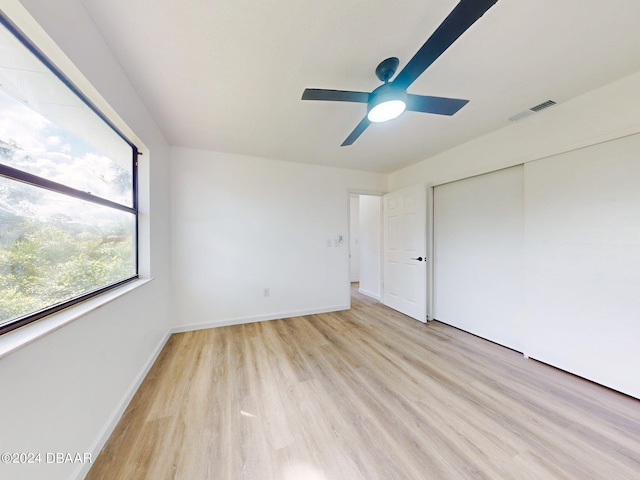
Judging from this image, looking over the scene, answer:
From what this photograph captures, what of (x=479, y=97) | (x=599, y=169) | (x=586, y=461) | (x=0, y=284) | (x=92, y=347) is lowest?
(x=586, y=461)

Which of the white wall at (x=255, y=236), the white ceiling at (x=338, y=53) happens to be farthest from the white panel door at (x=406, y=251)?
the white ceiling at (x=338, y=53)

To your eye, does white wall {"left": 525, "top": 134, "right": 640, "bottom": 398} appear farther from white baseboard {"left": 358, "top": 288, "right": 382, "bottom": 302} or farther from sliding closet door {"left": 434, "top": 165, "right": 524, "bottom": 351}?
white baseboard {"left": 358, "top": 288, "right": 382, "bottom": 302}

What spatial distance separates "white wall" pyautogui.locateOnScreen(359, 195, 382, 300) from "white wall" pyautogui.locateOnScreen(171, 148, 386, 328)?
0.85m

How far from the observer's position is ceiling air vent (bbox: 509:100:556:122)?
→ 190 centimetres

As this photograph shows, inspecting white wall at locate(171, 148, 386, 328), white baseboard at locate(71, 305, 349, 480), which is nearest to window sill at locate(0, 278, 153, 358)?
white baseboard at locate(71, 305, 349, 480)

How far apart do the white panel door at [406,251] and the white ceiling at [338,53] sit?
126cm

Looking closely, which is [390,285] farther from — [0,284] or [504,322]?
[0,284]

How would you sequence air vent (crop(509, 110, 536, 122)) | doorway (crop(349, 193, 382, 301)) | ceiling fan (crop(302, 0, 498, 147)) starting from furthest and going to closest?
doorway (crop(349, 193, 382, 301)) < air vent (crop(509, 110, 536, 122)) < ceiling fan (crop(302, 0, 498, 147))

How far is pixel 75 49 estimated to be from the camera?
1.09 meters

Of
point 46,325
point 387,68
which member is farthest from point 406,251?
point 46,325

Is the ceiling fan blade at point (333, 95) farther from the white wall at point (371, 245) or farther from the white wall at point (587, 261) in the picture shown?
the white wall at point (371, 245)

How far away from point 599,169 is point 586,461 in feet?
6.75

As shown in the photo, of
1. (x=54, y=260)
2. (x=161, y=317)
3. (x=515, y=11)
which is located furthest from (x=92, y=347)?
(x=515, y=11)

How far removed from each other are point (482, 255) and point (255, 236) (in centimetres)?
296
